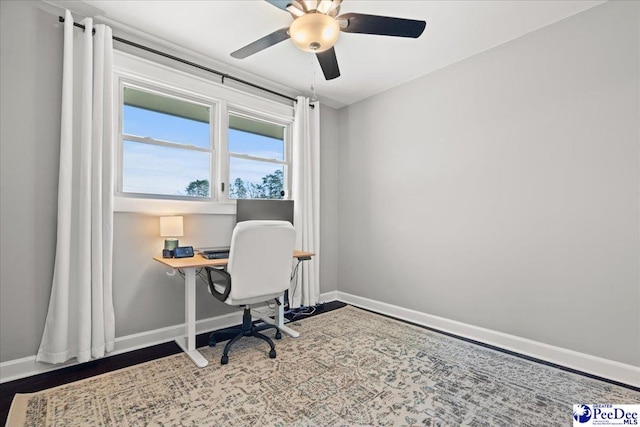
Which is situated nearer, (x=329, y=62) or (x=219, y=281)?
(x=329, y=62)

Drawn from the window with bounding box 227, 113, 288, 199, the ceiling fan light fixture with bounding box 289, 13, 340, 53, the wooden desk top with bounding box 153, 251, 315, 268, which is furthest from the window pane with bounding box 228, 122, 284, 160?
the ceiling fan light fixture with bounding box 289, 13, 340, 53

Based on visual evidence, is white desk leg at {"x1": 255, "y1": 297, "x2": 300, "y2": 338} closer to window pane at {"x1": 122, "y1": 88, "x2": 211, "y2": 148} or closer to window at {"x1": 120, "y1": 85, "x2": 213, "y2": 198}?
window at {"x1": 120, "y1": 85, "x2": 213, "y2": 198}

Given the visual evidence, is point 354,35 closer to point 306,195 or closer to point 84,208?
point 306,195

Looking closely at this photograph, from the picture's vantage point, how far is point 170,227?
2.59 m

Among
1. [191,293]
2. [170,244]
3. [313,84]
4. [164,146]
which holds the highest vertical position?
[313,84]

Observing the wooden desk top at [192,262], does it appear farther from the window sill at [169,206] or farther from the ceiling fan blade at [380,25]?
the ceiling fan blade at [380,25]

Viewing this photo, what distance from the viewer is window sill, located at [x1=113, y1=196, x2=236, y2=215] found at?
2.51 meters

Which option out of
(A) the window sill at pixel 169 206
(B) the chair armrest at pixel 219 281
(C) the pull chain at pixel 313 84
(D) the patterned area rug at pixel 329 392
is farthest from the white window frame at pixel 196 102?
(D) the patterned area rug at pixel 329 392

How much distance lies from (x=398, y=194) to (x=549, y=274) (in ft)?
5.25

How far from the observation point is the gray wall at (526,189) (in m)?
2.10

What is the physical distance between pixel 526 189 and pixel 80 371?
368 cm

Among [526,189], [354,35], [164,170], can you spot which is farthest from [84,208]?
[526,189]

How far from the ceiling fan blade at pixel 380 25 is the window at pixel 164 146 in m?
1.82

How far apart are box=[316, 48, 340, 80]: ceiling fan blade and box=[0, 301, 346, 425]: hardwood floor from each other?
252 centimetres
